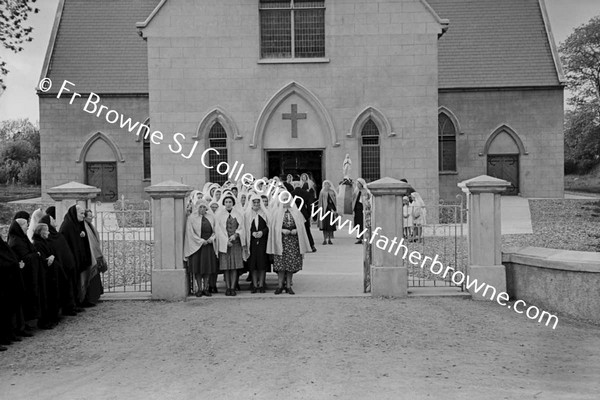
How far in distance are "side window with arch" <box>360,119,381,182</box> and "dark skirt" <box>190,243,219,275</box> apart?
38.2 ft

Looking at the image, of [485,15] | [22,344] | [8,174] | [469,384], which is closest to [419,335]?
[469,384]

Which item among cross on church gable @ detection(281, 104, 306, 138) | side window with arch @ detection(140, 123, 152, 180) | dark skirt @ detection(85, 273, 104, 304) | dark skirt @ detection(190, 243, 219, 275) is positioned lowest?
dark skirt @ detection(85, 273, 104, 304)

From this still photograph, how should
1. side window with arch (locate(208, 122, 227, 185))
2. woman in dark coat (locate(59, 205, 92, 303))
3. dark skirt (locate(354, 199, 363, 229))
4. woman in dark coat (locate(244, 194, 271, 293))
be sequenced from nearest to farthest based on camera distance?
woman in dark coat (locate(59, 205, 92, 303))
woman in dark coat (locate(244, 194, 271, 293))
dark skirt (locate(354, 199, 363, 229))
side window with arch (locate(208, 122, 227, 185))

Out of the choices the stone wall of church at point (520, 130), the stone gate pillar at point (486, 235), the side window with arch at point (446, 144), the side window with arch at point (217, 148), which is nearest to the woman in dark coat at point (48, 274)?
the stone gate pillar at point (486, 235)

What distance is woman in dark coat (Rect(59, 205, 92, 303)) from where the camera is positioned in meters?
10.4

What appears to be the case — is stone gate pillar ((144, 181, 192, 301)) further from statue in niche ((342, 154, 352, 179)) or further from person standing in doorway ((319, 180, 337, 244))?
statue in niche ((342, 154, 352, 179))

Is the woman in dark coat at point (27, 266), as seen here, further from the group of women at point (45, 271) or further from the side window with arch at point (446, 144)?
the side window with arch at point (446, 144)

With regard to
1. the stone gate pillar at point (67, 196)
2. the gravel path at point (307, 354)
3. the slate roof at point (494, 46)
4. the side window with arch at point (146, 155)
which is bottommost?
the gravel path at point (307, 354)

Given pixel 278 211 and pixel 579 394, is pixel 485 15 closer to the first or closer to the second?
pixel 278 211

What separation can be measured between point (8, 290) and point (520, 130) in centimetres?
2483

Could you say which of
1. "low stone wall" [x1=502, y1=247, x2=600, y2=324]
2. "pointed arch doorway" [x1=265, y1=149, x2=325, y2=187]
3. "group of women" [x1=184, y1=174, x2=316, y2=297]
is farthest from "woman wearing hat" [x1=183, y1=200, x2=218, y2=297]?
"pointed arch doorway" [x1=265, y1=149, x2=325, y2=187]

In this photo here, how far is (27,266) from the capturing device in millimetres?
8945

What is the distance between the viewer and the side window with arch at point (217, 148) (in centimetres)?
2227

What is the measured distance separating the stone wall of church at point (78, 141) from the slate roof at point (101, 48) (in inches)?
26.0
